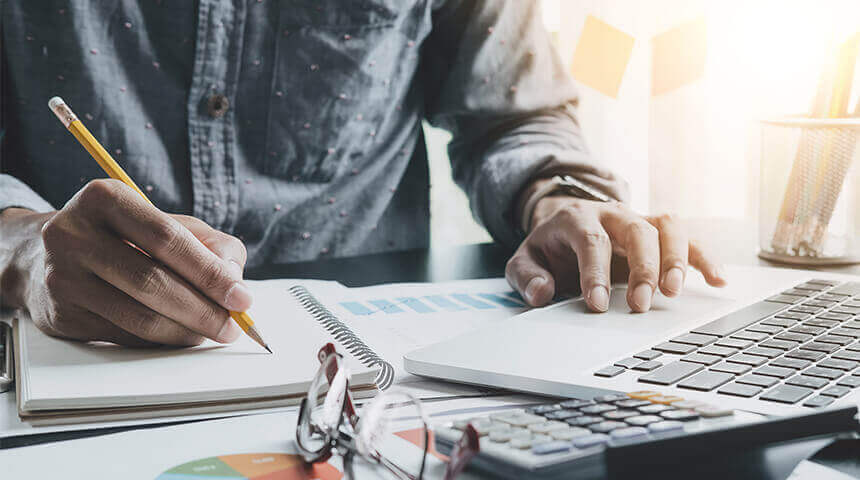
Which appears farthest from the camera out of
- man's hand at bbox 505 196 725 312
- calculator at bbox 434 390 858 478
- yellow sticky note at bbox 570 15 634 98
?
yellow sticky note at bbox 570 15 634 98

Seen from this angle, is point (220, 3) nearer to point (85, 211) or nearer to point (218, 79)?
point (218, 79)

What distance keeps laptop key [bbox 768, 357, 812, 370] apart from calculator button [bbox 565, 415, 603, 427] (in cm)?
14

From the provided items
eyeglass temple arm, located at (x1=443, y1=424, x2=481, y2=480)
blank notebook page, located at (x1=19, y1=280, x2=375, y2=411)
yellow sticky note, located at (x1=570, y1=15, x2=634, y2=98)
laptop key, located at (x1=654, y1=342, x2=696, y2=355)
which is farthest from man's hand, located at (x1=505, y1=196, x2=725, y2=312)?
yellow sticky note, located at (x1=570, y1=15, x2=634, y2=98)

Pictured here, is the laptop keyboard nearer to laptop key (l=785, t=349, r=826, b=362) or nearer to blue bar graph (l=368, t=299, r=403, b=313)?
laptop key (l=785, t=349, r=826, b=362)

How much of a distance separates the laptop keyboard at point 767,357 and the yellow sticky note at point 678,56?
112 cm

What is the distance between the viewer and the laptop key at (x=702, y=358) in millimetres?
419

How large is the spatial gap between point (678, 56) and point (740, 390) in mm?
1369

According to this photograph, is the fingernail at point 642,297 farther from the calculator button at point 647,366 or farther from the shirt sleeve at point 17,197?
the shirt sleeve at point 17,197

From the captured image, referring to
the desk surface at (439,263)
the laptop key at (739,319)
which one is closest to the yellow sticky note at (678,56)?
the desk surface at (439,263)

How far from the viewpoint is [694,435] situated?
26 cm

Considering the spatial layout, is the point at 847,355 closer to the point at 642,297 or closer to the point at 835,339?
the point at 835,339

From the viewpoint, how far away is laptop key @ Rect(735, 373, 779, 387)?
379mm

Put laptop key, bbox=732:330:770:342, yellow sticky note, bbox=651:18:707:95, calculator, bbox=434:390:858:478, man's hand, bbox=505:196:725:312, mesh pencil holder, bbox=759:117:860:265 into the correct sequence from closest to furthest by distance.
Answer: calculator, bbox=434:390:858:478 < laptop key, bbox=732:330:770:342 < man's hand, bbox=505:196:725:312 < mesh pencil holder, bbox=759:117:860:265 < yellow sticky note, bbox=651:18:707:95

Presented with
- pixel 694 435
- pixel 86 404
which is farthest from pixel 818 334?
pixel 86 404
